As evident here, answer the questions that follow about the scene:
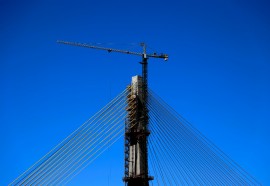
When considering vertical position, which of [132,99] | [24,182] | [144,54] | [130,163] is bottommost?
[24,182]

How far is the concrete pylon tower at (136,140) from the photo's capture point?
7462 cm

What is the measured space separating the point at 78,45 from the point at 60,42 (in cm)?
404

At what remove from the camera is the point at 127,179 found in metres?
74.4

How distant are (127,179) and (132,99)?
1473cm

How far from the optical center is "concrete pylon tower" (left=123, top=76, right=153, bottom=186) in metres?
74.6

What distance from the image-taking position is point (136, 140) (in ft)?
253

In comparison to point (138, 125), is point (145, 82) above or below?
above

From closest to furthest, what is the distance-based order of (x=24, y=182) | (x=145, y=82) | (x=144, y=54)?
1. (x=24, y=182)
2. (x=145, y=82)
3. (x=144, y=54)

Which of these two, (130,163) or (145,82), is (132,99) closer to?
(145,82)

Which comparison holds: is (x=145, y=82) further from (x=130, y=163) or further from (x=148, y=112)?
(x=130, y=163)

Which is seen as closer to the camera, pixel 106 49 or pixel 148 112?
pixel 148 112

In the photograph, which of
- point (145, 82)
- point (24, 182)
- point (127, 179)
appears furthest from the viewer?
point (145, 82)

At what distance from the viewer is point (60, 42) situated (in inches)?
3679

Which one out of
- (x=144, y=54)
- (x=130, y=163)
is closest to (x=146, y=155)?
(x=130, y=163)
